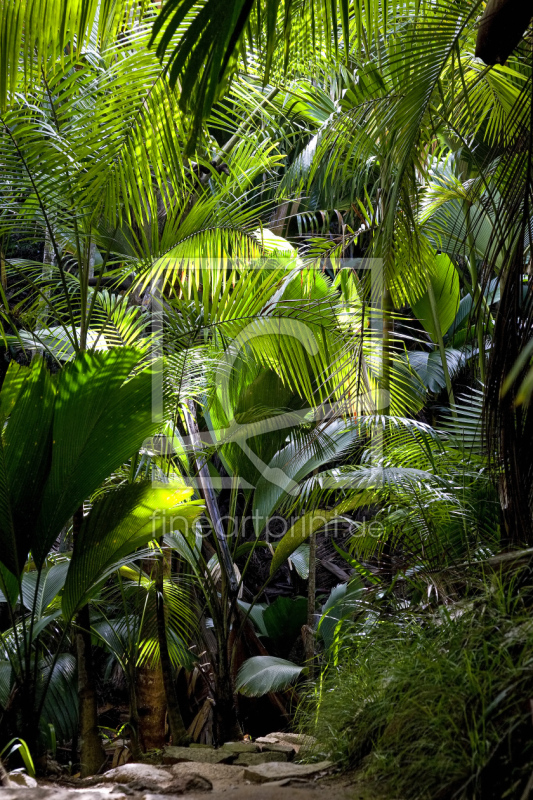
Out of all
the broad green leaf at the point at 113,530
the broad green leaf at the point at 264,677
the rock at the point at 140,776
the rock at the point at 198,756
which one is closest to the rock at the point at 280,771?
the rock at the point at 140,776

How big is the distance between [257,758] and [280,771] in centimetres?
60

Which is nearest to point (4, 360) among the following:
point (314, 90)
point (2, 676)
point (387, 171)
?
point (2, 676)

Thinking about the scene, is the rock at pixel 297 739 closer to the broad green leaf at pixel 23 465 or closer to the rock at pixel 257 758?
the rock at pixel 257 758

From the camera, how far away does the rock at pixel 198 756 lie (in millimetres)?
2883

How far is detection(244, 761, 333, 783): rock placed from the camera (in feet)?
7.34

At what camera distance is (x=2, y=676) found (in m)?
4.04

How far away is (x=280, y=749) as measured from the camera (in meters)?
3.03

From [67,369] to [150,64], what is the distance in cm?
129

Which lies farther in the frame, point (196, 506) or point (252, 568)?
point (252, 568)

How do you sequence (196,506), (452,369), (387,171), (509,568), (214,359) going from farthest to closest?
(452,369) → (214,359) → (196,506) → (387,171) → (509,568)

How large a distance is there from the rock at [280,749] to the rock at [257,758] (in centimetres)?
2

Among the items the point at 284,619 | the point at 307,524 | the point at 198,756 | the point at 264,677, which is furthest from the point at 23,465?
the point at 284,619

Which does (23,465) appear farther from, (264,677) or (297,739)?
(264,677)

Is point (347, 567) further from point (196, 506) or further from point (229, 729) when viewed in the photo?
point (196, 506)
